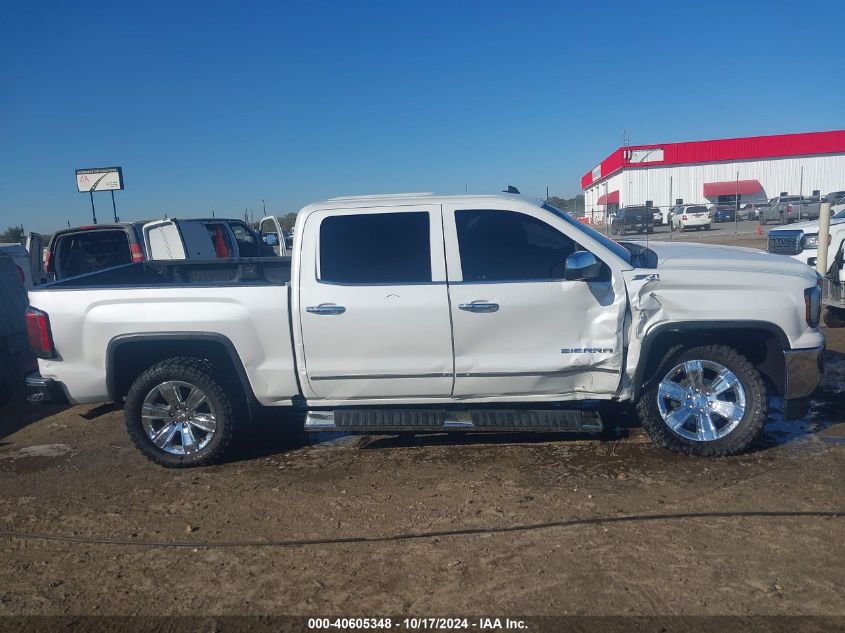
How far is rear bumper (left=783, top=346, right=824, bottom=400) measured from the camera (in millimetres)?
4746

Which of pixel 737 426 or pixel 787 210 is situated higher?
pixel 787 210

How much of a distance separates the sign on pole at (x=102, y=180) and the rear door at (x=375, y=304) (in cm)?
1802

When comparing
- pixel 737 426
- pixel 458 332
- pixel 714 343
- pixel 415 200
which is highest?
pixel 415 200

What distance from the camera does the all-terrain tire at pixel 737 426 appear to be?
190 inches

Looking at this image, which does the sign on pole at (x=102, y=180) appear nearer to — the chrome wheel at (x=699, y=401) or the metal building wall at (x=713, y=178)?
the chrome wheel at (x=699, y=401)

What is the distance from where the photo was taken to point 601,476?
471cm

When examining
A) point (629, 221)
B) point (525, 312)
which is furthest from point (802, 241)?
point (629, 221)

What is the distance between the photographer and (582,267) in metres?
4.58

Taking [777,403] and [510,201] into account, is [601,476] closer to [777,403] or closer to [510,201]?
[510,201]

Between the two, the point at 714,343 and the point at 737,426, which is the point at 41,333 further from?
the point at 737,426

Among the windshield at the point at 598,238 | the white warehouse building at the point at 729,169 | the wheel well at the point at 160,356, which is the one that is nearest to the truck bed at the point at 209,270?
the wheel well at the point at 160,356

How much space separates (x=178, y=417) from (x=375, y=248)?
1954mm

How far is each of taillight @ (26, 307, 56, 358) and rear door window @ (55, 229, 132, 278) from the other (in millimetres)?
4810

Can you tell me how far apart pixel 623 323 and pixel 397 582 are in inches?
93.4
